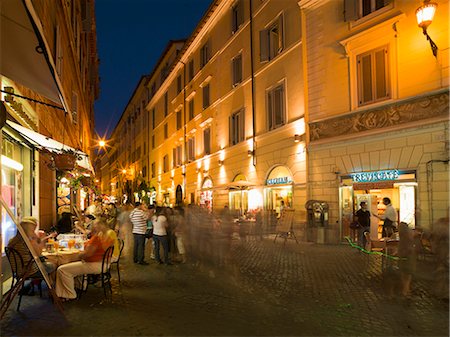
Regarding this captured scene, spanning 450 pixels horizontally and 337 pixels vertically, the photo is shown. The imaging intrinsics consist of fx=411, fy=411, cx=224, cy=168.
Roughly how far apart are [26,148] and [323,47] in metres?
10.4

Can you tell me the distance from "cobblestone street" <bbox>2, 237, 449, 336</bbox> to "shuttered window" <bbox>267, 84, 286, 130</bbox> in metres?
9.30

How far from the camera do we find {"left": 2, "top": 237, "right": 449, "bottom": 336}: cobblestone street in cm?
532

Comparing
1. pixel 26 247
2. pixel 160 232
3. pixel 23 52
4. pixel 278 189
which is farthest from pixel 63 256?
pixel 278 189

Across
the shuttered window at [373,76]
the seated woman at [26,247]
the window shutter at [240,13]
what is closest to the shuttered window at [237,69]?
the window shutter at [240,13]

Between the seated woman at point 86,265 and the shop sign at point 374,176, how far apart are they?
29.0 ft

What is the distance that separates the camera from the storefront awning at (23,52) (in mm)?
5219

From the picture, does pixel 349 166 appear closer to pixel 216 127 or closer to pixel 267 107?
pixel 267 107

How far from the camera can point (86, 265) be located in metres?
7.01

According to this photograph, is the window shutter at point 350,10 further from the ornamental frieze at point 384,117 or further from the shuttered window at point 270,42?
the shuttered window at point 270,42

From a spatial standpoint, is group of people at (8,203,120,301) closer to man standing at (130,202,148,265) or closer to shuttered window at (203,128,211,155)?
man standing at (130,202,148,265)

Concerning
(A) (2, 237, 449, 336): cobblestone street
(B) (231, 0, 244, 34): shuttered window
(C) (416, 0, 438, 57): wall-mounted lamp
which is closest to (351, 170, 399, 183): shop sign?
(A) (2, 237, 449, 336): cobblestone street

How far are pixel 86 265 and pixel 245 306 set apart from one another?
9.19 ft

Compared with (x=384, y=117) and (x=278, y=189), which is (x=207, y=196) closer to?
(x=278, y=189)

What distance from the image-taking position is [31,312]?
20.1 ft
